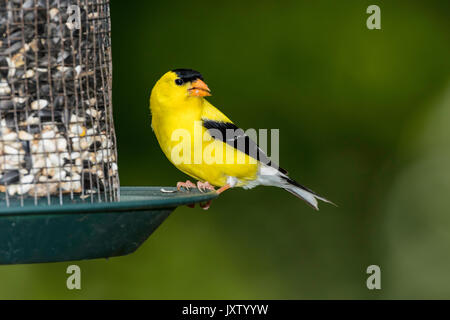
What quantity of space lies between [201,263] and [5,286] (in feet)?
5.38

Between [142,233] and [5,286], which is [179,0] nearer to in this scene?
[5,286]

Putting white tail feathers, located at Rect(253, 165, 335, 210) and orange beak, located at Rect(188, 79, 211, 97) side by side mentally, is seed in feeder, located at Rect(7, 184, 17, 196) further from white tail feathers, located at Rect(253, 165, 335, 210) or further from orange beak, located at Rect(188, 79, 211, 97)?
white tail feathers, located at Rect(253, 165, 335, 210)

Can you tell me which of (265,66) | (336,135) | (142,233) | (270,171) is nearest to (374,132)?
(336,135)

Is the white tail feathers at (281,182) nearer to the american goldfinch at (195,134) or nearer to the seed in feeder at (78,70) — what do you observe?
the american goldfinch at (195,134)

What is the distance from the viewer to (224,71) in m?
7.02

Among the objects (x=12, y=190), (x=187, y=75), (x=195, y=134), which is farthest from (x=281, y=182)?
(x=12, y=190)

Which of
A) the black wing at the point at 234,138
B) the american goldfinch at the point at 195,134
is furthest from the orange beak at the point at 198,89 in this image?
the black wing at the point at 234,138

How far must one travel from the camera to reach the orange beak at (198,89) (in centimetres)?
527

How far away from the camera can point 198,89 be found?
531 centimetres

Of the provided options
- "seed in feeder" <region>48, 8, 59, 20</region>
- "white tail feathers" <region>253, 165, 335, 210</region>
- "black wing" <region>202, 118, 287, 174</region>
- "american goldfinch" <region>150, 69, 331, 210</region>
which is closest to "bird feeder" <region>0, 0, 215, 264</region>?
"seed in feeder" <region>48, 8, 59, 20</region>

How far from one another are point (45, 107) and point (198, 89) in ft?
5.52

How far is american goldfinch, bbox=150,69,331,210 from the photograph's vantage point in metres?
5.28

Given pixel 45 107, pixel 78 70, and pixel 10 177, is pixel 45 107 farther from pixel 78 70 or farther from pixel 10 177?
pixel 10 177

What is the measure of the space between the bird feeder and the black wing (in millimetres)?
1431
